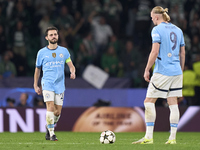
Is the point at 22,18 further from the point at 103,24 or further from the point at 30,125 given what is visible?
the point at 30,125

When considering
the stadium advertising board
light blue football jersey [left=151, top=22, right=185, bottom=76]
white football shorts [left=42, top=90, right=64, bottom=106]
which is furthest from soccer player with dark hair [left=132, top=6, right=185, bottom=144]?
the stadium advertising board

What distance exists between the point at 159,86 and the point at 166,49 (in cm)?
56

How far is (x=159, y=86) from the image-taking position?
791cm

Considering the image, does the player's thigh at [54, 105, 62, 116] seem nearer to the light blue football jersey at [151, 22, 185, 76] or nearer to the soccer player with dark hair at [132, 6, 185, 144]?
the soccer player with dark hair at [132, 6, 185, 144]

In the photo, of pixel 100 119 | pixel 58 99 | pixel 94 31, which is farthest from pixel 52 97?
pixel 94 31

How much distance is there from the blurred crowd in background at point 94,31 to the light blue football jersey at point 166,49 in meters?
7.12

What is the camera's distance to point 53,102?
9.26 meters

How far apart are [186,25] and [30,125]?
675cm

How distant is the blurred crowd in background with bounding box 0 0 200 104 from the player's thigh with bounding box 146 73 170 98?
283 inches

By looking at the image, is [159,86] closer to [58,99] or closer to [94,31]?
[58,99]

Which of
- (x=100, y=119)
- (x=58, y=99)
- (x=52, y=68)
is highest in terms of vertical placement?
(x=52, y=68)

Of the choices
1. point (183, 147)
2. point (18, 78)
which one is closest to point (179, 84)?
point (183, 147)

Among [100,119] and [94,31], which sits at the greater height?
[94,31]

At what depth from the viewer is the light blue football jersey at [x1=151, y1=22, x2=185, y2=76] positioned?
309 inches
